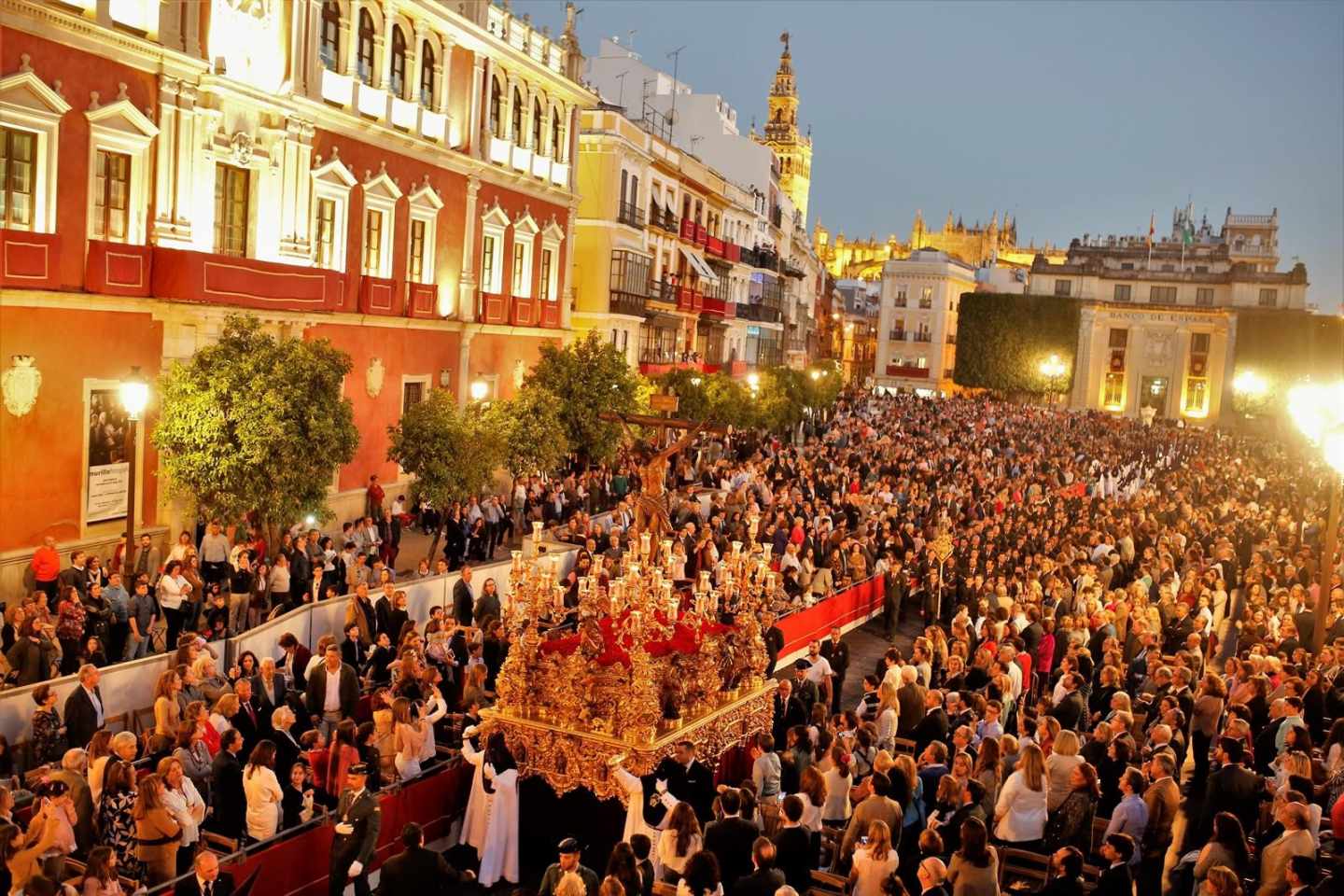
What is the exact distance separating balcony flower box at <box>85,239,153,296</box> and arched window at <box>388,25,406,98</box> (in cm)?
860

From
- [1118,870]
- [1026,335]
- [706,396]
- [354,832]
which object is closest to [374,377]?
[706,396]

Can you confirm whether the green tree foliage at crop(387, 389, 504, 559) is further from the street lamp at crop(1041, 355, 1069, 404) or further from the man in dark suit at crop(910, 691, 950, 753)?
the street lamp at crop(1041, 355, 1069, 404)

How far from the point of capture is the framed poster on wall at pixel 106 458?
1916 cm

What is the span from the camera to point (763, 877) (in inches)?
329

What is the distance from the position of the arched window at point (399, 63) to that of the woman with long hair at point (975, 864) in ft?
72.4

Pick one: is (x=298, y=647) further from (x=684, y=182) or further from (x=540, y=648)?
(x=684, y=182)

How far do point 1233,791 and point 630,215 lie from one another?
34039 millimetres

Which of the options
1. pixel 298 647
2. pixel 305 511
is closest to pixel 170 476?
pixel 305 511

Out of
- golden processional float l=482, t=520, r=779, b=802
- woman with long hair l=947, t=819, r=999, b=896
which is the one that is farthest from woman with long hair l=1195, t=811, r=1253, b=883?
golden processional float l=482, t=520, r=779, b=802

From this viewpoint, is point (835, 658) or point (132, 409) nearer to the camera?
point (835, 658)

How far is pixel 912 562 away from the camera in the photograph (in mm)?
21484

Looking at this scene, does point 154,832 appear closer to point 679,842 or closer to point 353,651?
point 679,842

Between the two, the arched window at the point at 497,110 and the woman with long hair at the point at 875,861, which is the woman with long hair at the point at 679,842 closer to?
the woman with long hair at the point at 875,861

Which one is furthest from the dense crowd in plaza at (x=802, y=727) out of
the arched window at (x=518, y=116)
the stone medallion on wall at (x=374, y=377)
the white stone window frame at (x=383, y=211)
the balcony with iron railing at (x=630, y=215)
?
the balcony with iron railing at (x=630, y=215)
